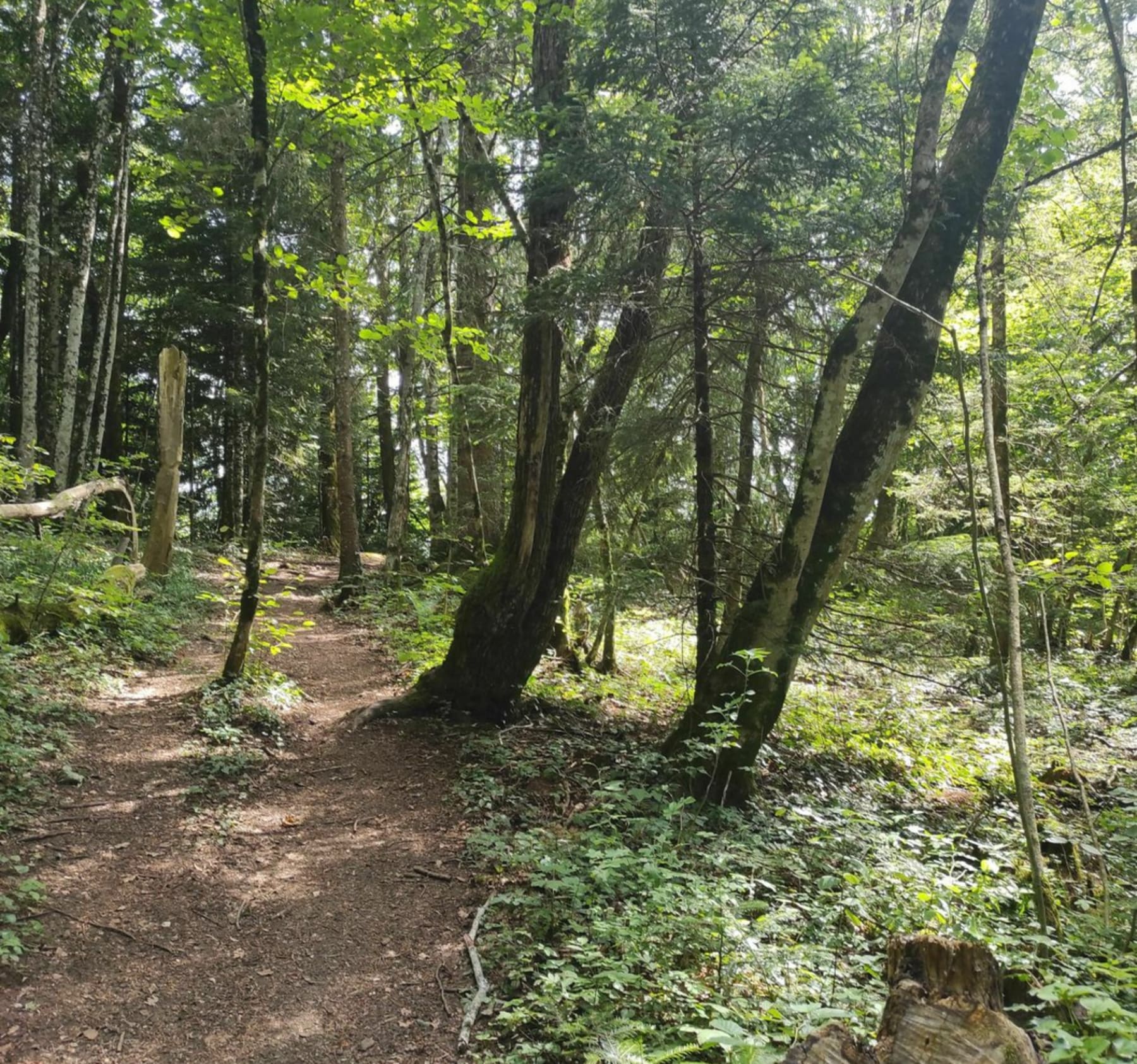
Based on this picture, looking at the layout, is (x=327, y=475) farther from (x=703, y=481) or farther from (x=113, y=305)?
(x=703, y=481)

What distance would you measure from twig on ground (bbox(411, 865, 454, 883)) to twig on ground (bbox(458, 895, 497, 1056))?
1.67 feet

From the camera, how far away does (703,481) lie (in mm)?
6730

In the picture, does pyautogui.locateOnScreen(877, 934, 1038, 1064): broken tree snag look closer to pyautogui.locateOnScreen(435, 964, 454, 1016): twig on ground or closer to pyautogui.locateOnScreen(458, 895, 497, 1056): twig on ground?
pyautogui.locateOnScreen(458, 895, 497, 1056): twig on ground

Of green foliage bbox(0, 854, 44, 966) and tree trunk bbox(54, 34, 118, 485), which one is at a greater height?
tree trunk bbox(54, 34, 118, 485)

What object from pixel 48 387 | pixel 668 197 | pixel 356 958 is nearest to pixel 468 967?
pixel 356 958

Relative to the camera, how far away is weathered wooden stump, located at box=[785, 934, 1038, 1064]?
1.82 metres

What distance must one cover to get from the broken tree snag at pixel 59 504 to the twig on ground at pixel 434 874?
4710 mm

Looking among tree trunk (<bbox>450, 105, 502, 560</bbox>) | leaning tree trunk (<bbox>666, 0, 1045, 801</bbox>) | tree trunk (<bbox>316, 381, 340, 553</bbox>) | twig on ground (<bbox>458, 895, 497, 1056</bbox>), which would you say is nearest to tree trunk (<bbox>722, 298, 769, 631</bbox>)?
leaning tree trunk (<bbox>666, 0, 1045, 801</bbox>)

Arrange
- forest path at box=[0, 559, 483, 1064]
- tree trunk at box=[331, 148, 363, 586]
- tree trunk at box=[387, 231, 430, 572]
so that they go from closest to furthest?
1. forest path at box=[0, 559, 483, 1064]
2. tree trunk at box=[387, 231, 430, 572]
3. tree trunk at box=[331, 148, 363, 586]

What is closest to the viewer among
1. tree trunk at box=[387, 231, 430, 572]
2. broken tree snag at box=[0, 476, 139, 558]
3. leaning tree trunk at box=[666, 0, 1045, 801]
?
leaning tree trunk at box=[666, 0, 1045, 801]

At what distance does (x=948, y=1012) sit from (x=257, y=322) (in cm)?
675

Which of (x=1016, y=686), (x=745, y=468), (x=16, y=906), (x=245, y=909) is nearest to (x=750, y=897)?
(x=1016, y=686)

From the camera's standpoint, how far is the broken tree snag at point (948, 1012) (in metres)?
1.82

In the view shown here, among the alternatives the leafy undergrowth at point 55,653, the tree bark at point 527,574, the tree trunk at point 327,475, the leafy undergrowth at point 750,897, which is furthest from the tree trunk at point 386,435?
the leafy undergrowth at point 750,897
